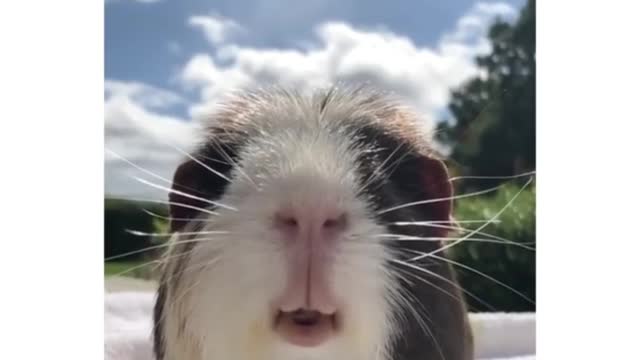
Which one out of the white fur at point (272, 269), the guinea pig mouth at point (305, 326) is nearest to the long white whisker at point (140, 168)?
the white fur at point (272, 269)

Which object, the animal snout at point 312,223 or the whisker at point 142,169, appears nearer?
the animal snout at point 312,223

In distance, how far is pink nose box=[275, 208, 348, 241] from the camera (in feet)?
3.88

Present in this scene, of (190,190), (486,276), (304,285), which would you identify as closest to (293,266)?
(304,285)

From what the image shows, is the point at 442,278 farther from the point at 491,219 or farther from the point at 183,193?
the point at 183,193

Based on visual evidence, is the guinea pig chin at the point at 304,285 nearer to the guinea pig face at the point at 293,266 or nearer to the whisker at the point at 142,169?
the guinea pig face at the point at 293,266

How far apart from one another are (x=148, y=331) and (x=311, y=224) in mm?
275

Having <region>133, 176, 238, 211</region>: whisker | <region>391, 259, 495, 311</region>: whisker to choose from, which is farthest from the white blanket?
<region>133, 176, 238, 211</region>: whisker

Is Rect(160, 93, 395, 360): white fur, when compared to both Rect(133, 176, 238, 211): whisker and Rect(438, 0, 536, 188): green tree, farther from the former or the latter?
Rect(438, 0, 536, 188): green tree

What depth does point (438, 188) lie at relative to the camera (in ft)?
4.20

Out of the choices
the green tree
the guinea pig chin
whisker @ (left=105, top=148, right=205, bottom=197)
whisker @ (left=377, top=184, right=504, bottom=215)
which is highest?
the green tree

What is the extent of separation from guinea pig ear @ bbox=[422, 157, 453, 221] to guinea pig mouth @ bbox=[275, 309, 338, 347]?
0.66ft

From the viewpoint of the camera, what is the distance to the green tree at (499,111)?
4.33 ft
